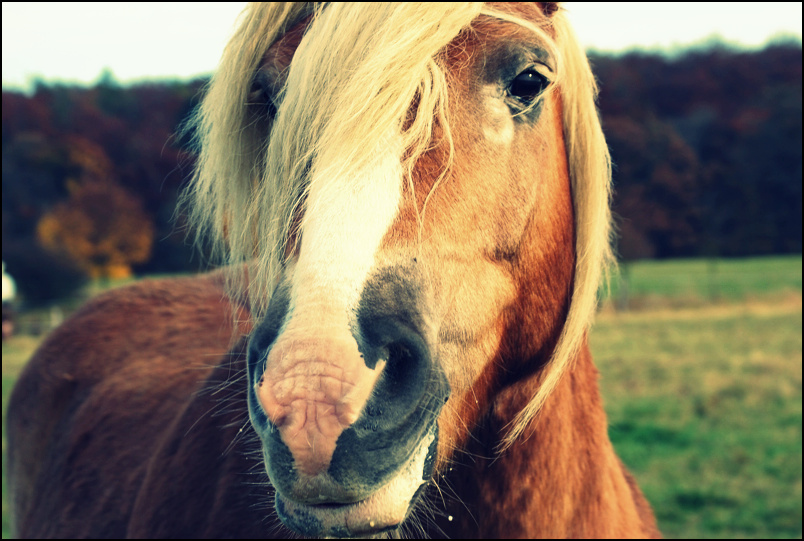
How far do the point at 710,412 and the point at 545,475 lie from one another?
6.66 m

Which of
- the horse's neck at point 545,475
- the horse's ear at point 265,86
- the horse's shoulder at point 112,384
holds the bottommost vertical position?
the horse's shoulder at point 112,384

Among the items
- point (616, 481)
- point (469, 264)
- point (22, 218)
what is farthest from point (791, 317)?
point (22, 218)

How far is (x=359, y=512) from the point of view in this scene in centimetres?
115

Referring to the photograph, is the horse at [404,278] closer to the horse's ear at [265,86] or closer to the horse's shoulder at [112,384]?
the horse's ear at [265,86]

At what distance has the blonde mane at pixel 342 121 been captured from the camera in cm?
131

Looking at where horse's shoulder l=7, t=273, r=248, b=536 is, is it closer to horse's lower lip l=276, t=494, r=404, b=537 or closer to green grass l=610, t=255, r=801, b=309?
horse's lower lip l=276, t=494, r=404, b=537

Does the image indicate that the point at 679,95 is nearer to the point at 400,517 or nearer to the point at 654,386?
the point at 654,386

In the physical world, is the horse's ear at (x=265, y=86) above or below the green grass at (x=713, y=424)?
above

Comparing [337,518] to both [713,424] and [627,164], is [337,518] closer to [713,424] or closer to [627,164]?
[713,424]

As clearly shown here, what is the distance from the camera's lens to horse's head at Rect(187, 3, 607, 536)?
1087 millimetres

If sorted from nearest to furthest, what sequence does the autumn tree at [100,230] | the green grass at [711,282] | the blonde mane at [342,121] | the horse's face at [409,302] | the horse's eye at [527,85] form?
the horse's face at [409,302] → the blonde mane at [342,121] → the horse's eye at [527,85] → the green grass at [711,282] → the autumn tree at [100,230]

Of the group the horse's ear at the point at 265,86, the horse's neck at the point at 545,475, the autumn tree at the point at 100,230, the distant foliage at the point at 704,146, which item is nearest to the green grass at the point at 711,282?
the distant foliage at the point at 704,146

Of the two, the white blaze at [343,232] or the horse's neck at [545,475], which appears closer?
the white blaze at [343,232]

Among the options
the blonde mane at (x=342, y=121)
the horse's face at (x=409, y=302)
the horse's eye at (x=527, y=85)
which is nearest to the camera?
the horse's face at (x=409, y=302)
